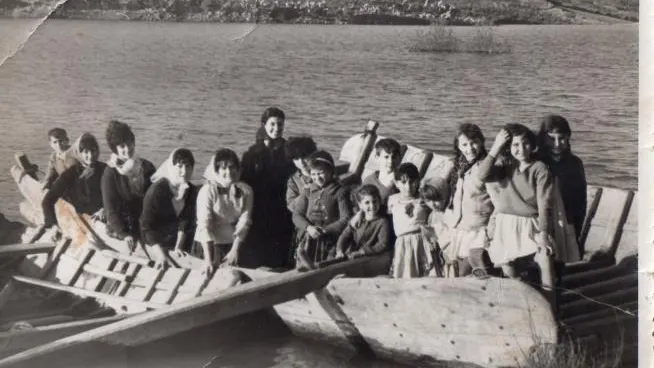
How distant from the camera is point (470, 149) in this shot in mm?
3377

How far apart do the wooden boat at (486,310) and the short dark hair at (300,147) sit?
17.7 inches

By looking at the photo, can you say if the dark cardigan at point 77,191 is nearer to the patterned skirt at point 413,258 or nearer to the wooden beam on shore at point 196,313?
the wooden beam on shore at point 196,313

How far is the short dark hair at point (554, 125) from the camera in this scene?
3365mm

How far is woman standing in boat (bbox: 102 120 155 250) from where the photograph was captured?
390 centimetres

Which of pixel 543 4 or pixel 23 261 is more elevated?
pixel 543 4

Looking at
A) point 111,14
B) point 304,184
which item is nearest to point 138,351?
point 304,184

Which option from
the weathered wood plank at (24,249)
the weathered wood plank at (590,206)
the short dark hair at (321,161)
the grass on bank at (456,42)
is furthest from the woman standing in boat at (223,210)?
the weathered wood plank at (590,206)

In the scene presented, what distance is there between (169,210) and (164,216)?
34 mm

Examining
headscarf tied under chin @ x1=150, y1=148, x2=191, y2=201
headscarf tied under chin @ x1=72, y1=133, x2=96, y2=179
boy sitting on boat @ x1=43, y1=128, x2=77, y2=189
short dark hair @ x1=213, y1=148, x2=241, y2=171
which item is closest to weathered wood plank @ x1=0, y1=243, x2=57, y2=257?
boy sitting on boat @ x1=43, y1=128, x2=77, y2=189

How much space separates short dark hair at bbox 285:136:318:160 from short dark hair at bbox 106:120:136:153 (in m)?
0.69

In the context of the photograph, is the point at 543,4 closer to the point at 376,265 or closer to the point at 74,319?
the point at 376,265

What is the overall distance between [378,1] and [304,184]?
82 cm

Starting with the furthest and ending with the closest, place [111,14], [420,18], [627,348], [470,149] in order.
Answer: [111,14] < [420,18] < [470,149] < [627,348]

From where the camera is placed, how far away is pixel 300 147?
12.4ft
